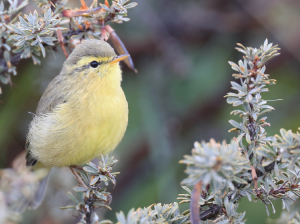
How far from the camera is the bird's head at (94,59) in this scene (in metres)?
2.38

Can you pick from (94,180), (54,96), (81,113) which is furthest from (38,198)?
(94,180)

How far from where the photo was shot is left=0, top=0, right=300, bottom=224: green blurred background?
306 cm

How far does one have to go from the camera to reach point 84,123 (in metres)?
2.26

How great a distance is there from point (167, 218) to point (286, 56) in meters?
2.32

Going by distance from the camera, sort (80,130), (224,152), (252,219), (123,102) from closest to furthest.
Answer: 1. (224,152)
2. (80,130)
3. (123,102)
4. (252,219)

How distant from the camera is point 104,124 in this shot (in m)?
2.31

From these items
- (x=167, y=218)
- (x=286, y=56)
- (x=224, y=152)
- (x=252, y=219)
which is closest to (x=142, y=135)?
(x=252, y=219)

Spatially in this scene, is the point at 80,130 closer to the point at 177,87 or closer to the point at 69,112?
the point at 69,112

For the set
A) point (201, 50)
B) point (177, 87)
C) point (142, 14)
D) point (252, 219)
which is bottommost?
point (252, 219)

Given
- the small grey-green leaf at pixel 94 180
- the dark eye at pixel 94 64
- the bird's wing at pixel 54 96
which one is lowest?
the small grey-green leaf at pixel 94 180

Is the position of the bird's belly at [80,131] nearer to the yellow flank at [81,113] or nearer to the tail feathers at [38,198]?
the yellow flank at [81,113]

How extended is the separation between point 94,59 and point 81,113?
43 centimetres

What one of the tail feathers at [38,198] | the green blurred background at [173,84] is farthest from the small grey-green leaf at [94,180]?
the green blurred background at [173,84]

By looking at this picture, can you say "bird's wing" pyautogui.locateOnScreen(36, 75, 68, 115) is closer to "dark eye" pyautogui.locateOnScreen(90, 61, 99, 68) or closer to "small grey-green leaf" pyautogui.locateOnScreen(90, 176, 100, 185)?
"dark eye" pyautogui.locateOnScreen(90, 61, 99, 68)
